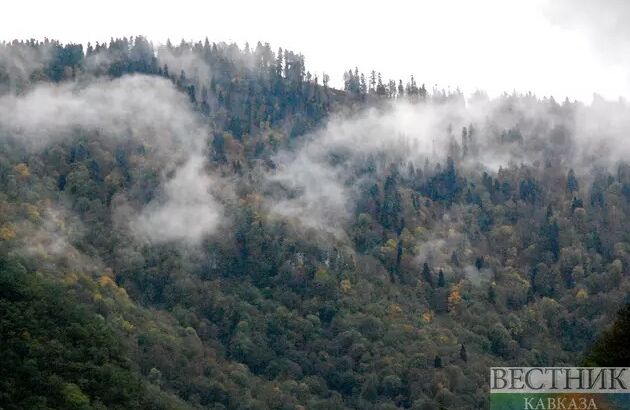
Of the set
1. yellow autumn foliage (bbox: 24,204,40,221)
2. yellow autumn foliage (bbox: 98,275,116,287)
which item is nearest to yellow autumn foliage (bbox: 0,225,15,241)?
yellow autumn foliage (bbox: 24,204,40,221)

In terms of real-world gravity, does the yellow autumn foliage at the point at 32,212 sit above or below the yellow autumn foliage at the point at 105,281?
above

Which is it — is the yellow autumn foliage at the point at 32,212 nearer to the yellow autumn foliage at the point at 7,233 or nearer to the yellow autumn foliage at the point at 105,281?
the yellow autumn foliage at the point at 7,233

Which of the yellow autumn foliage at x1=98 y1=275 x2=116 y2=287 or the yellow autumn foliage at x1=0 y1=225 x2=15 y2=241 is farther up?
the yellow autumn foliage at x1=0 y1=225 x2=15 y2=241

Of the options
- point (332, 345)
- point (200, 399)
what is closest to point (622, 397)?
point (200, 399)

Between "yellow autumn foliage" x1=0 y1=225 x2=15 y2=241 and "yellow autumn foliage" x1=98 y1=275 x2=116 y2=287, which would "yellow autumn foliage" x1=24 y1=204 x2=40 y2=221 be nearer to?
"yellow autumn foliage" x1=0 y1=225 x2=15 y2=241

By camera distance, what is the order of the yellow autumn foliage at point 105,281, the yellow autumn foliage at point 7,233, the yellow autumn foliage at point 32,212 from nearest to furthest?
the yellow autumn foliage at point 7,233
the yellow autumn foliage at point 105,281
the yellow autumn foliage at point 32,212

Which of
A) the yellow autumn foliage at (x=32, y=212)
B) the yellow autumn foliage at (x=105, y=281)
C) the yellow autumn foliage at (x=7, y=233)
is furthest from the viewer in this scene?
the yellow autumn foliage at (x=32, y=212)

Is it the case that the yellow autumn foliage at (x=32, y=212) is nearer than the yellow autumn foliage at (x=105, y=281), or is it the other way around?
the yellow autumn foliage at (x=105, y=281)

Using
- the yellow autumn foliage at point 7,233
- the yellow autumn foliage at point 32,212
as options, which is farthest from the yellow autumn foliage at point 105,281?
the yellow autumn foliage at point 32,212

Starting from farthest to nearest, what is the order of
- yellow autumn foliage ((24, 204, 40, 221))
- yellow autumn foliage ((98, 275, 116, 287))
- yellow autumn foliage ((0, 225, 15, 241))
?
1. yellow autumn foliage ((24, 204, 40, 221))
2. yellow autumn foliage ((98, 275, 116, 287))
3. yellow autumn foliage ((0, 225, 15, 241))

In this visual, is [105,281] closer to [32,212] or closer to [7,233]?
[7,233]

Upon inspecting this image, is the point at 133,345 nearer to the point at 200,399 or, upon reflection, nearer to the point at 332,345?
the point at 200,399

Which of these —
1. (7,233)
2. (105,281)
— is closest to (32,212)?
(7,233)

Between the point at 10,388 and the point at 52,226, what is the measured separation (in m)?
88.9
